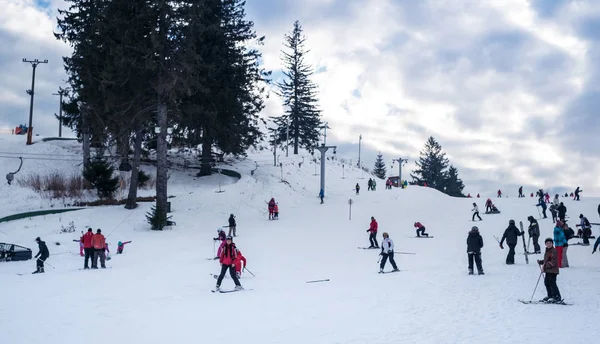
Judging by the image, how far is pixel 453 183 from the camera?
350ft

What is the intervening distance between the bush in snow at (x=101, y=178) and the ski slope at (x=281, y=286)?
139 inches

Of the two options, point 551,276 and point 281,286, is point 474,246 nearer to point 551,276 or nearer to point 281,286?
point 551,276

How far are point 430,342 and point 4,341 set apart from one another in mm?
7762

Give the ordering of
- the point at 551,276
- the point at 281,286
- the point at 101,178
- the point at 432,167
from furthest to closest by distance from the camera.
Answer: the point at 432,167 → the point at 101,178 → the point at 281,286 → the point at 551,276

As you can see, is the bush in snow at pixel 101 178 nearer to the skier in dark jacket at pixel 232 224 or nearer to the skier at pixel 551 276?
the skier in dark jacket at pixel 232 224

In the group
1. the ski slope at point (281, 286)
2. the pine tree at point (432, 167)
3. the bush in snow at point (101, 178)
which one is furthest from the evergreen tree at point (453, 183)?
the bush in snow at point (101, 178)

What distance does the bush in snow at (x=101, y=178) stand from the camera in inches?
1383

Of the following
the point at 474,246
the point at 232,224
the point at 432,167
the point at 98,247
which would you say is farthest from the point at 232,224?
the point at 432,167

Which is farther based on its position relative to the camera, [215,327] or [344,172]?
[344,172]

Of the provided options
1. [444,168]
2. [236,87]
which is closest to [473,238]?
[236,87]

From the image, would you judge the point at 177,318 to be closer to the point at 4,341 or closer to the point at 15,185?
the point at 4,341

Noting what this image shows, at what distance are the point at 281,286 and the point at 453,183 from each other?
9601 centimetres

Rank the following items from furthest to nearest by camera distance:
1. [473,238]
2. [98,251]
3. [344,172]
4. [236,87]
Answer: [344,172] → [236,87] → [98,251] → [473,238]

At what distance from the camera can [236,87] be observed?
43.2m
